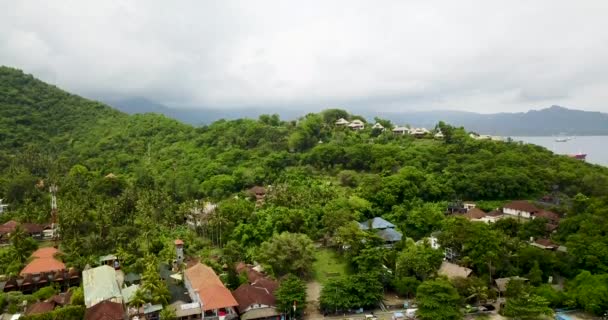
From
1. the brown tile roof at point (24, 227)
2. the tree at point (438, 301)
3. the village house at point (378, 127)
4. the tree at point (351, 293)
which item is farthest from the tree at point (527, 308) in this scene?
the village house at point (378, 127)

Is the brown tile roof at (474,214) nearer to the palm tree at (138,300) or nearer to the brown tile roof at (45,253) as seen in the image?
the palm tree at (138,300)

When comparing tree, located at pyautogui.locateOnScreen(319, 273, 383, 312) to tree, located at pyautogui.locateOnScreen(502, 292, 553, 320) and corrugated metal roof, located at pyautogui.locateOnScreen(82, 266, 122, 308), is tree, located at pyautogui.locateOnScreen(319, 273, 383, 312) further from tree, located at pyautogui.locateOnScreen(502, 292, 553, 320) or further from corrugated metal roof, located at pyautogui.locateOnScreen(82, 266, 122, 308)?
corrugated metal roof, located at pyautogui.locateOnScreen(82, 266, 122, 308)

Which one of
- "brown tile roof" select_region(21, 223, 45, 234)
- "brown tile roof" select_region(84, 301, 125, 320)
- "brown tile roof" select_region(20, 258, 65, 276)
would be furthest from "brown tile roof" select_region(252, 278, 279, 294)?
"brown tile roof" select_region(21, 223, 45, 234)

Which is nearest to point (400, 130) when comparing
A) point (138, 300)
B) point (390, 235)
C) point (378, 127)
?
point (378, 127)

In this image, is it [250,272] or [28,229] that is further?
[28,229]

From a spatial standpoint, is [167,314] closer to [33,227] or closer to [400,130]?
[33,227]

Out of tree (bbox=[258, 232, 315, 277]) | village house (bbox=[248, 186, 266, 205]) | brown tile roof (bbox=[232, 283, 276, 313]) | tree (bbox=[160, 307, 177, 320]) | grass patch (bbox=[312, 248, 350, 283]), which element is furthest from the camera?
village house (bbox=[248, 186, 266, 205])
